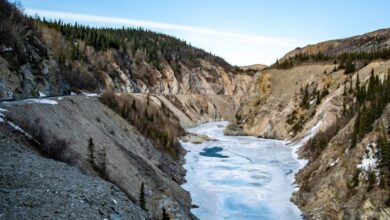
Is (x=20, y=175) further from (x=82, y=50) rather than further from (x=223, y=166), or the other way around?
(x=82, y=50)

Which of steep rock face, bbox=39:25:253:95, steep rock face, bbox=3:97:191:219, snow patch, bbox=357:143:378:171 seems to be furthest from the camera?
steep rock face, bbox=39:25:253:95

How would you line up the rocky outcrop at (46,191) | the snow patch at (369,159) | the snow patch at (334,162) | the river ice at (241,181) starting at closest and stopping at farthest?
the rocky outcrop at (46,191)
the snow patch at (369,159)
the river ice at (241,181)
the snow patch at (334,162)

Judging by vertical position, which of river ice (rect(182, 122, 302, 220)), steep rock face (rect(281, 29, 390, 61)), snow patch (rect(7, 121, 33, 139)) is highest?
steep rock face (rect(281, 29, 390, 61))

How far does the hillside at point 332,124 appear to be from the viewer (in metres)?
17.9

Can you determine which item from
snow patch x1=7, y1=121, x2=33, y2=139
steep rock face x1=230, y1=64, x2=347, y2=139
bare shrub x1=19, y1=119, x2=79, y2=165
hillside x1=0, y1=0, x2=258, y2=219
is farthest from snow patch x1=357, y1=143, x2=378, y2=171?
steep rock face x1=230, y1=64, x2=347, y2=139

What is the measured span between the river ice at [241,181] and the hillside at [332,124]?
117 centimetres

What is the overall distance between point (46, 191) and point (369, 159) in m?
13.8

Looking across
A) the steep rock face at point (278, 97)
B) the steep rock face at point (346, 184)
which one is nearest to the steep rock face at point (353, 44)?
the steep rock face at point (278, 97)

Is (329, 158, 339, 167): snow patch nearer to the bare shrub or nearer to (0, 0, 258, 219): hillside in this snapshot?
(0, 0, 258, 219): hillside

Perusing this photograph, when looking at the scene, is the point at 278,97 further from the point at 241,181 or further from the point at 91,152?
the point at 91,152

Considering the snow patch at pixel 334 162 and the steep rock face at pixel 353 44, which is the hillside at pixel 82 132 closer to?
the snow patch at pixel 334 162

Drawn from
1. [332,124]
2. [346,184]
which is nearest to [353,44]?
[332,124]

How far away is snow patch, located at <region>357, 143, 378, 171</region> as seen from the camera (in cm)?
1833

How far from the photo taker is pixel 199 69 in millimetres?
104062
